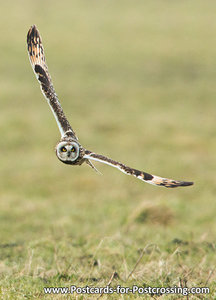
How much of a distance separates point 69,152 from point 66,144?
0.10 m

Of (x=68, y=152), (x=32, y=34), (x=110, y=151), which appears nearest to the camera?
(x=68, y=152)

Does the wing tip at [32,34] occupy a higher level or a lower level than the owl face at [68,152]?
higher

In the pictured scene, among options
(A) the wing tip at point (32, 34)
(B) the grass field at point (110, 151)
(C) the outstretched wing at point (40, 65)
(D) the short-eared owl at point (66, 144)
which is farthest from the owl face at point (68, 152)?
(A) the wing tip at point (32, 34)

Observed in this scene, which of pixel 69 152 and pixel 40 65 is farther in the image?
pixel 40 65

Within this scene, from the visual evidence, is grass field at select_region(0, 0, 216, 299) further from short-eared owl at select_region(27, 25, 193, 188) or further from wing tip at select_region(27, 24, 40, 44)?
wing tip at select_region(27, 24, 40, 44)

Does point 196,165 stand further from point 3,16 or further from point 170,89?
point 3,16

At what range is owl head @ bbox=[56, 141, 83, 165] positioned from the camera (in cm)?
490

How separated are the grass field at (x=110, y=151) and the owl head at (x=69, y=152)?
1339mm

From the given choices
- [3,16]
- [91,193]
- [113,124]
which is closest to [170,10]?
[3,16]

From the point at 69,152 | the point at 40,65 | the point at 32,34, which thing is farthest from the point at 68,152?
the point at 32,34

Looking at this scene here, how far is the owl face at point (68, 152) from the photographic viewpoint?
4895 millimetres

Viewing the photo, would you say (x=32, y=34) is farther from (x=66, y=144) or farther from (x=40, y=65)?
(x=66, y=144)

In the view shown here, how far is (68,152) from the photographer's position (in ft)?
16.1

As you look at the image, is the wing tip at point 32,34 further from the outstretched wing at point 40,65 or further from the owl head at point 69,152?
the owl head at point 69,152
